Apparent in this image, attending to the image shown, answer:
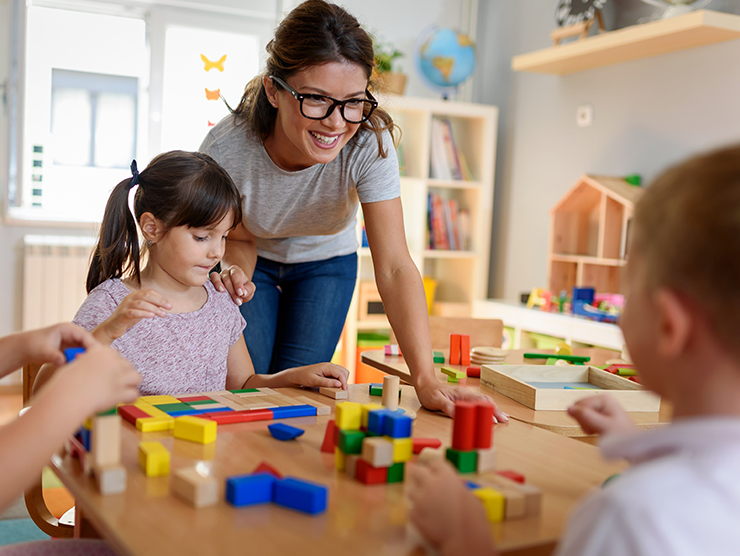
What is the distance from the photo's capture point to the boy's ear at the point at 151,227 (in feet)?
4.89

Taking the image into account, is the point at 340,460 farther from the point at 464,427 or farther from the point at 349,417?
the point at 464,427

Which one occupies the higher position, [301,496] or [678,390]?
[678,390]

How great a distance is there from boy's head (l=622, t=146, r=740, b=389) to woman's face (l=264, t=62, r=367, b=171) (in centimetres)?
94

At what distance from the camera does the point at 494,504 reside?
711mm

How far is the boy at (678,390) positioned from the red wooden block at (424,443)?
0.89 feet

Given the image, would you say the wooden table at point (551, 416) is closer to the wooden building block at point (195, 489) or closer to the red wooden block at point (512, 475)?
the red wooden block at point (512, 475)

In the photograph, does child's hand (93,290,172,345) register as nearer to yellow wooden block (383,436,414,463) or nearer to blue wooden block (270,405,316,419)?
blue wooden block (270,405,316,419)

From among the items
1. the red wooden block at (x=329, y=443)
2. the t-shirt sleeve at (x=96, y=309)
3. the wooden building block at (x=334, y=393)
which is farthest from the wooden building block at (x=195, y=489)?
the t-shirt sleeve at (x=96, y=309)

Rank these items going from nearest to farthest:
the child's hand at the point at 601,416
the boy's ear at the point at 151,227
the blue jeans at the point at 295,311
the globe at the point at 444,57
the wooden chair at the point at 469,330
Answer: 1. the child's hand at the point at 601,416
2. the boy's ear at the point at 151,227
3. the blue jeans at the point at 295,311
4. the wooden chair at the point at 469,330
5. the globe at the point at 444,57

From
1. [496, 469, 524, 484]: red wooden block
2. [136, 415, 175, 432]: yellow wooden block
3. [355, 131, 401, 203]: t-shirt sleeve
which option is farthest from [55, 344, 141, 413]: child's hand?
[355, 131, 401, 203]: t-shirt sleeve

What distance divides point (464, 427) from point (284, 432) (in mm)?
264

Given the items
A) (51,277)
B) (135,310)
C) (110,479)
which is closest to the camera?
(110,479)

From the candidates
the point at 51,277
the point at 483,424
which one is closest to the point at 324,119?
the point at 483,424

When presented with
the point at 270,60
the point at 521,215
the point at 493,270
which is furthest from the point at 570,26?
the point at 270,60
